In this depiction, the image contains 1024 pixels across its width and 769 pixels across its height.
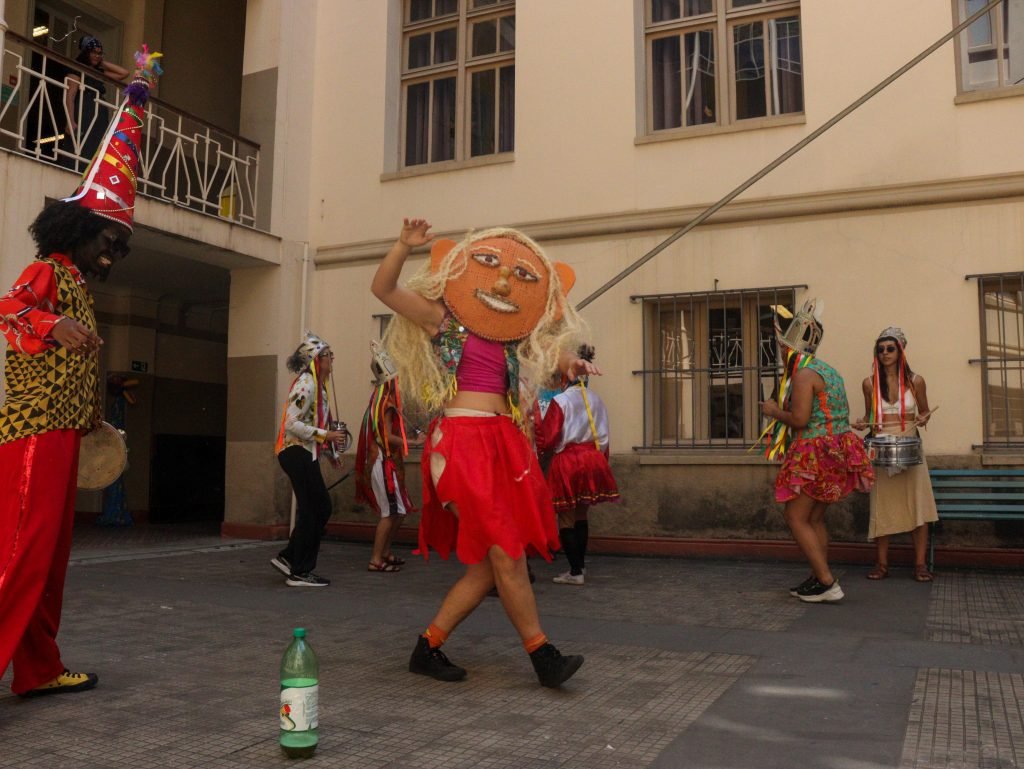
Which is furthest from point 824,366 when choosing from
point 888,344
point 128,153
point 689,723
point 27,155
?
point 27,155

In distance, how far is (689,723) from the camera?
3.41m

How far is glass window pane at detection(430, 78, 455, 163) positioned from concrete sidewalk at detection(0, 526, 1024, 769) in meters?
5.89

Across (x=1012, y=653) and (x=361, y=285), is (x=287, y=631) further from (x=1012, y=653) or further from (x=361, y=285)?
(x=361, y=285)

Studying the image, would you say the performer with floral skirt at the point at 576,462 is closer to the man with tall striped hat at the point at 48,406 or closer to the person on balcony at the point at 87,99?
the man with tall striped hat at the point at 48,406

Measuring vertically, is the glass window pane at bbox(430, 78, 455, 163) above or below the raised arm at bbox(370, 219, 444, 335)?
above

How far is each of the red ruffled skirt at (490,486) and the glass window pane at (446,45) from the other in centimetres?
805

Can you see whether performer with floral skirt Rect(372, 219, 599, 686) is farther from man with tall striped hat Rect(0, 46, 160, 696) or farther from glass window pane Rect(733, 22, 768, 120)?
glass window pane Rect(733, 22, 768, 120)

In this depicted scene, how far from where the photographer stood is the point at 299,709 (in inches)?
117

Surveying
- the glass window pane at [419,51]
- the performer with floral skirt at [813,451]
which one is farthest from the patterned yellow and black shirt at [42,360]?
the glass window pane at [419,51]

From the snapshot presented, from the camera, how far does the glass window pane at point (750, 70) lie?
932 centimetres

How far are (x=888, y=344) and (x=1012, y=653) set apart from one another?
324 centimetres

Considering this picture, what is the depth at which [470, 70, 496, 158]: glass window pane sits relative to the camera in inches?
422

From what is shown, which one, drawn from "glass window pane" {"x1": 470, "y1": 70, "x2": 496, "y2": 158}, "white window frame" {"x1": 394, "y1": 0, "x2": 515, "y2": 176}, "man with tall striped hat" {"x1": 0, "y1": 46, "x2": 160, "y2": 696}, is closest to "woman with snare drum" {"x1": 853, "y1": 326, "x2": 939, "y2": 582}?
"white window frame" {"x1": 394, "y1": 0, "x2": 515, "y2": 176}

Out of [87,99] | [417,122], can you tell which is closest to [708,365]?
[417,122]
